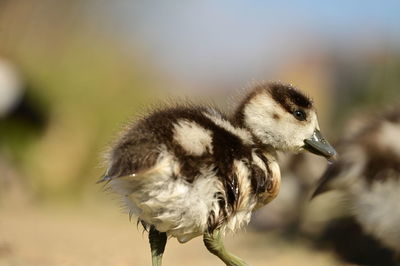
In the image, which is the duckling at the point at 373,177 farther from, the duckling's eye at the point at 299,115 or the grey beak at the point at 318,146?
the duckling's eye at the point at 299,115

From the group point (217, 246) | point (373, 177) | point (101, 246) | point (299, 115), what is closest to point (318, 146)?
point (299, 115)

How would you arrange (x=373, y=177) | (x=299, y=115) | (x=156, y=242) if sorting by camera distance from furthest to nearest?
(x=373, y=177), (x=299, y=115), (x=156, y=242)

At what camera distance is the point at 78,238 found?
270 inches

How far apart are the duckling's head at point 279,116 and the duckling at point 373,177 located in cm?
100

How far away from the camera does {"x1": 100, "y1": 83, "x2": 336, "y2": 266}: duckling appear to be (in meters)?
3.39

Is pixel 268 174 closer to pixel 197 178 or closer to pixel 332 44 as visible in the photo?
pixel 197 178

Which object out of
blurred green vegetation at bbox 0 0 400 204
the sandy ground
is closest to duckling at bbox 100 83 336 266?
the sandy ground

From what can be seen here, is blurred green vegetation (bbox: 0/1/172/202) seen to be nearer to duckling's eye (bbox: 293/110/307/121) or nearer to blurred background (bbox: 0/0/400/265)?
blurred background (bbox: 0/0/400/265)

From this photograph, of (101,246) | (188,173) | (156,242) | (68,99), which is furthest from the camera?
(68,99)

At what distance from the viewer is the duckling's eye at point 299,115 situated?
154 inches

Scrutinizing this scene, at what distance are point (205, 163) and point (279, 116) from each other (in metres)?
0.59

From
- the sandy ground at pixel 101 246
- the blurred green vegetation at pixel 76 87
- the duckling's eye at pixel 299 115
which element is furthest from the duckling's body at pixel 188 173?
the blurred green vegetation at pixel 76 87

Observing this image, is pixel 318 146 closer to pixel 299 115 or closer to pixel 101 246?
pixel 299 115

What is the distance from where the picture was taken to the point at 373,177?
4.91 metres
